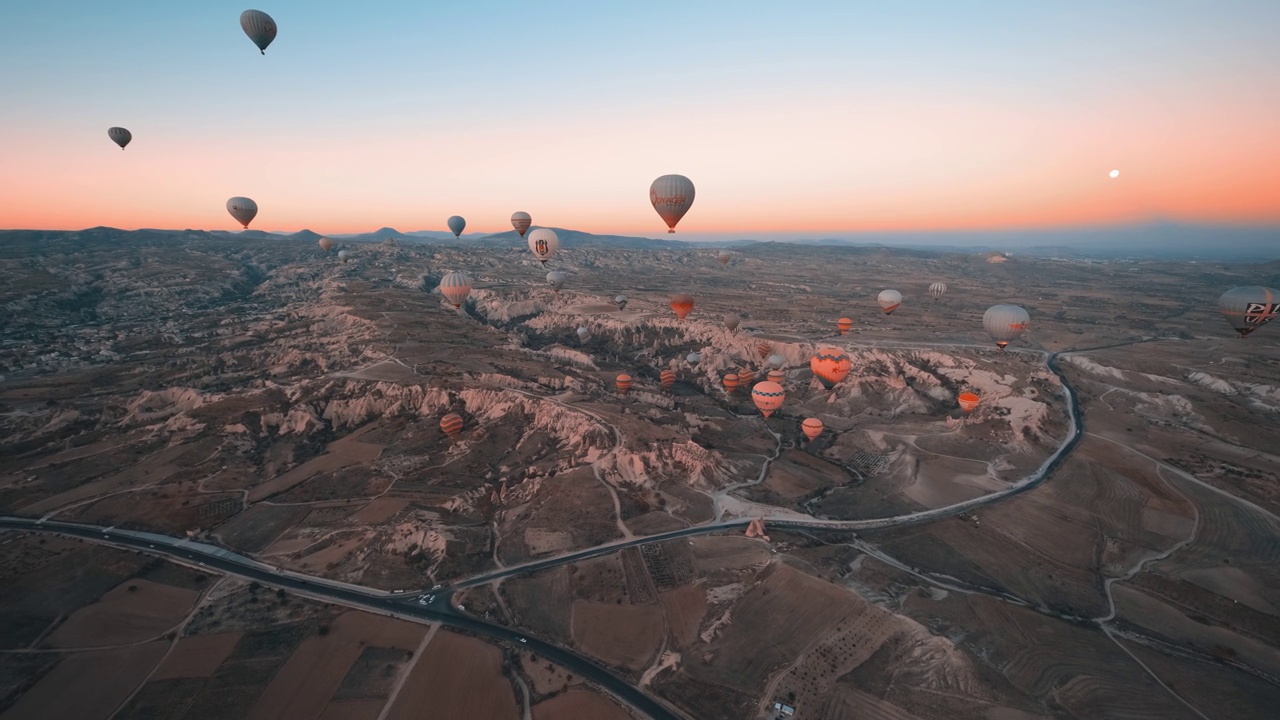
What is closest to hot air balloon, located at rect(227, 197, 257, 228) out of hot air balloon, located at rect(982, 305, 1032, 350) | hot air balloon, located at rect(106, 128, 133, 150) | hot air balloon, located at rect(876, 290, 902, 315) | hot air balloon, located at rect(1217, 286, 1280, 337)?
hot air balloon, located at rect(106, 128, 133, 150)

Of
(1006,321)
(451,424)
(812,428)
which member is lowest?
(812,428)

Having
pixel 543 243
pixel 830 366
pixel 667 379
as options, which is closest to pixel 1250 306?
pixel 830 366

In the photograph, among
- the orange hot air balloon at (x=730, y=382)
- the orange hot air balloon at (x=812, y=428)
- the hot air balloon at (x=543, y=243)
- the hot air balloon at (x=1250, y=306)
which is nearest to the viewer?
the hot air balloon at (x=1250, y=306)

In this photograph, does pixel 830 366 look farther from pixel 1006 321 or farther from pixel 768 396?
pixel 1006 321

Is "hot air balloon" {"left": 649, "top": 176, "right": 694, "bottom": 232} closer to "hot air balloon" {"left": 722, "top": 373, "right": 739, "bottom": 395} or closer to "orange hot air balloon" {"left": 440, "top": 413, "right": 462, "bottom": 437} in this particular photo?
"hot air balloon" {"left": 722, "top": 373, "right": 739, "bottom": 395}

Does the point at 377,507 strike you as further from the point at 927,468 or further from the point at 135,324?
the point at 135,324

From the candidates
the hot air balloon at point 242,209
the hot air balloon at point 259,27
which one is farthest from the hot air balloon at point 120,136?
the hot air balloon at point 259,27

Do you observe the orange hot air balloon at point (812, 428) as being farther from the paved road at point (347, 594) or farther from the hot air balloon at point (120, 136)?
the hot air balloon at point (120, 136)
